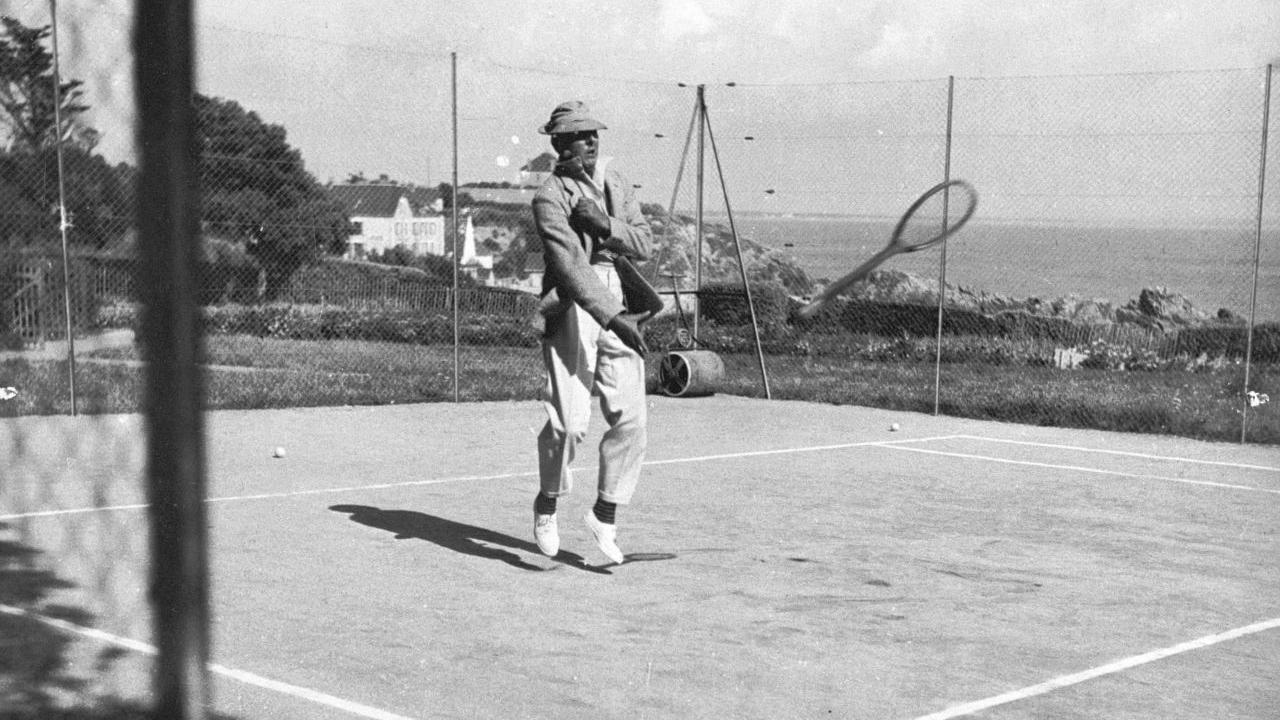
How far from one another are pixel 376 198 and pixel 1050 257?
21.8 ft

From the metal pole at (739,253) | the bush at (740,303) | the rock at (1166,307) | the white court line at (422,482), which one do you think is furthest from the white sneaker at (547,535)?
the rock at (1166,307)

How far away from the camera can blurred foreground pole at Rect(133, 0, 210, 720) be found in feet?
5.18

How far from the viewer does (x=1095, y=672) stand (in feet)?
18.4

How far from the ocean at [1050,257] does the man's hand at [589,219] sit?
781 cm

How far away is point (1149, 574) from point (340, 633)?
3861 mm

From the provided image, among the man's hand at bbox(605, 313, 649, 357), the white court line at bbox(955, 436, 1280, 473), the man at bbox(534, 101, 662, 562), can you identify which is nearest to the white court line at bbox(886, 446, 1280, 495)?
the white court line at bbox(955, 436, 1280, 473)

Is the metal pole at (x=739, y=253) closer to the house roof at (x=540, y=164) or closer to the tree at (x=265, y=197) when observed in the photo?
the house roof at (x=540, y=164)

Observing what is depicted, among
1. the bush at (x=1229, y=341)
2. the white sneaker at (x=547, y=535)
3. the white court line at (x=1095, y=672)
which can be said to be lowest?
the white court line at (x=1095, y=672)

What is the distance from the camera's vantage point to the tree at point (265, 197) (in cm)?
1348

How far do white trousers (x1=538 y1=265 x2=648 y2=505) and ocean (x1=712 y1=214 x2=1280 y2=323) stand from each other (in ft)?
25.5

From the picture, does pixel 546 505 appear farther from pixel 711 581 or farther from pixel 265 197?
pixel 265 197

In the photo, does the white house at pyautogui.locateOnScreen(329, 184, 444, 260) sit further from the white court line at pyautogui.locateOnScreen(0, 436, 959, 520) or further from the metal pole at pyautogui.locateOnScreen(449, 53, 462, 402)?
the white court line at pyautogui.locateOnScreen(0, 436, 959, 520)

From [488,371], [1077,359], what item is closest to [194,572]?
[488,371]

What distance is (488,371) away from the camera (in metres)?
16.3
